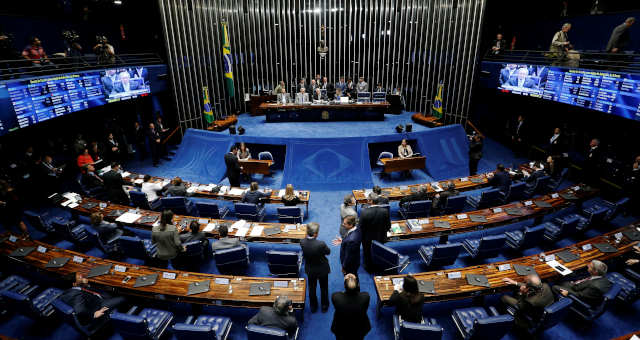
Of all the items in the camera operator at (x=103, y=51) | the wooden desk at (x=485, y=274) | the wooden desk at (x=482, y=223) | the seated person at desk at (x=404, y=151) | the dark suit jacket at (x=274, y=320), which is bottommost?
the wooden desk at (x=485, y=274)

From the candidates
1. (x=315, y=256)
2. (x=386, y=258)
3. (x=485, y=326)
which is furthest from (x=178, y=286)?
(x=485, y=326)

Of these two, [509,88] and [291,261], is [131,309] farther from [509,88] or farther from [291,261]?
[509,88]

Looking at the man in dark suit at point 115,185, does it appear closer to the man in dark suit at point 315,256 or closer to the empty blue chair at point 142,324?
the empty blue chair at point 142,324

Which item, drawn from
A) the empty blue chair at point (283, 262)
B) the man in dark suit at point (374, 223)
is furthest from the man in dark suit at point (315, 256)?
the man in dark suit at point (374, 223)

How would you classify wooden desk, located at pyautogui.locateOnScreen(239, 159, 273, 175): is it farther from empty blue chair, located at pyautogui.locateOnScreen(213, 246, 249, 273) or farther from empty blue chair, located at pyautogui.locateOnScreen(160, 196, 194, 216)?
empty blue chair, located at pyautogui.locateOnScreen(213, 246, 249, 273)

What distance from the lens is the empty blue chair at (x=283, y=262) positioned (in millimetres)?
5344

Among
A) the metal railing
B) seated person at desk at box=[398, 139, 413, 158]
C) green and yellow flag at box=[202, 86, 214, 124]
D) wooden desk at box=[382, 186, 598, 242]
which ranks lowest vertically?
wooden desk at box=[382, 186, 598, 242]

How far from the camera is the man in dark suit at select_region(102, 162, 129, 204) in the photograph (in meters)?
7.71

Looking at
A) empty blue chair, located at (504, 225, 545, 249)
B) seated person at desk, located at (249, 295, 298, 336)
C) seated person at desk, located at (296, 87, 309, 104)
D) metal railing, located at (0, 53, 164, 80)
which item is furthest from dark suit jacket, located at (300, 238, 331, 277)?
seated person at desk, located at (296, 87, 309, 104)

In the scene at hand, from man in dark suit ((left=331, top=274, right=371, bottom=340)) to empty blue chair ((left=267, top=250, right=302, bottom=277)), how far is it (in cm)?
169

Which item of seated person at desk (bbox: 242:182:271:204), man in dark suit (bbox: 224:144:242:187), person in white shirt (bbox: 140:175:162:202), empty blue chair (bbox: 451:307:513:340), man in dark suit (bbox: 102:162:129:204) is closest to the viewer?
empty blue chair (bbox: 451:307:513:340)

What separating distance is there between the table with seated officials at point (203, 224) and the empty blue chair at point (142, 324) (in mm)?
1839

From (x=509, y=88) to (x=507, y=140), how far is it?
282 centimetres

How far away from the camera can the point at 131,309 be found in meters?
4.79
